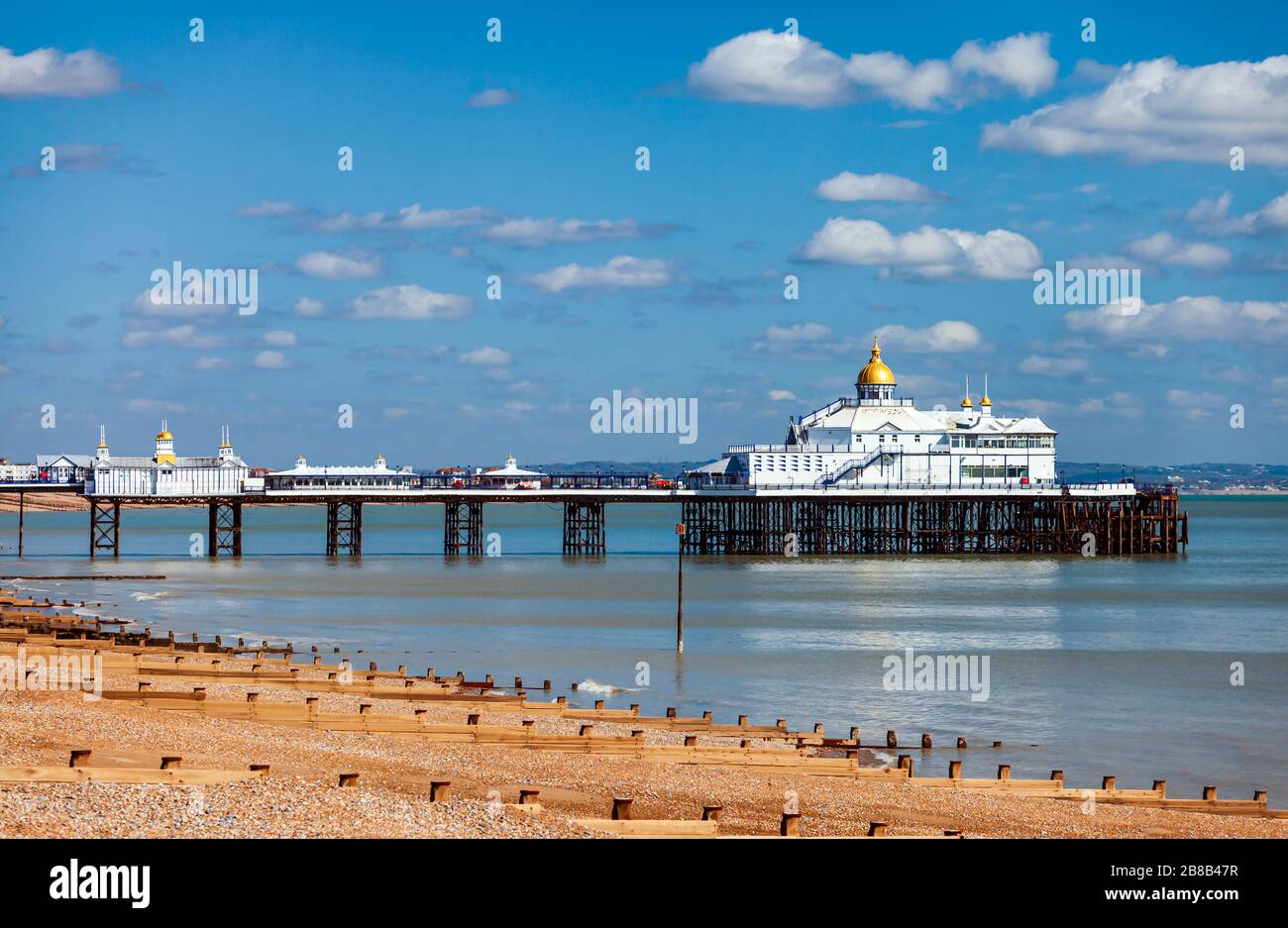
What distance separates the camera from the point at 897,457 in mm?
84875

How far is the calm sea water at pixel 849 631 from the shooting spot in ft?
92.1

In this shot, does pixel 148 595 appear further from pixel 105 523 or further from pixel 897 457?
pixel 897 457

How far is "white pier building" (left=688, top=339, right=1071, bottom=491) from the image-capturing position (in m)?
84.3

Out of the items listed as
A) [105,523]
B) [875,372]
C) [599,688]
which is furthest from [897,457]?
[599,688]

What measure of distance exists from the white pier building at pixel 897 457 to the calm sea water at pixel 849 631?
472cm

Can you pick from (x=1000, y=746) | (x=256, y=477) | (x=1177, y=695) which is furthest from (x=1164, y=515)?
(x=1000, y=746)

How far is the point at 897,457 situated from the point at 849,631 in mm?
39789

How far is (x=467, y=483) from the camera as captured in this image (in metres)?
89.8

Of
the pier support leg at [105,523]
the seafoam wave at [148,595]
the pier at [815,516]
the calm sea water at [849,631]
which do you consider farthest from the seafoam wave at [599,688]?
the pier support leg at [105,523]

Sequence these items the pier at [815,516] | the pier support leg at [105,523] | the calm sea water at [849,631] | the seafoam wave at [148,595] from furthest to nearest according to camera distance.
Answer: the pier at [815,516] < the pier support leg at [105,523] < the seafoam wave at [148,595] < the calm sea water at [849,631]

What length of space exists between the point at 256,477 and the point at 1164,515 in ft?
160

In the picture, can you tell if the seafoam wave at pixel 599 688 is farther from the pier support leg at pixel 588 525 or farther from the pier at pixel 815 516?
the pier support leg at pixel 588 525

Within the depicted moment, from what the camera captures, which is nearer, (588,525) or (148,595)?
(148,595)
